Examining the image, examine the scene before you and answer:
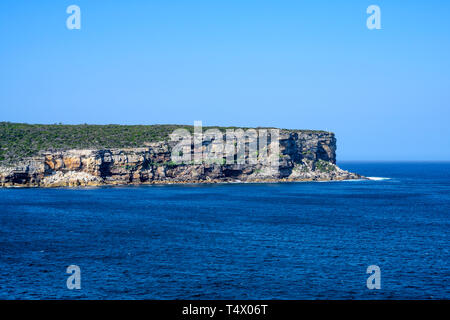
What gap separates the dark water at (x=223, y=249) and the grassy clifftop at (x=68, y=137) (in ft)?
135

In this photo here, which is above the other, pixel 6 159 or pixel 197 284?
pixel 6 159

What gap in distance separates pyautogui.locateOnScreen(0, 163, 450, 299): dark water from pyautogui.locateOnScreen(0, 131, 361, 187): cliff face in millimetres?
31381

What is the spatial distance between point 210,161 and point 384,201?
54644mm

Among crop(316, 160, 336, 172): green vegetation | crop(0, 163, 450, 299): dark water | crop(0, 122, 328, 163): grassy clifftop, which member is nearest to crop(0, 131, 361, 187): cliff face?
crop(316, 160, 336, 172): green vegetation

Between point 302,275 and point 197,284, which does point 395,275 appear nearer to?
point 302,275

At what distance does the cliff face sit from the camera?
112m

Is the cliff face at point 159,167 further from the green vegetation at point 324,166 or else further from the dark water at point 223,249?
the dark water at point 223,249

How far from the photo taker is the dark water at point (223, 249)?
108ft

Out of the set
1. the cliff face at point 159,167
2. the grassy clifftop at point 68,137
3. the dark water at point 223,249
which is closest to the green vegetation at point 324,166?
the cliff face at point 159,167

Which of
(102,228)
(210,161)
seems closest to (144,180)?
(210,161)

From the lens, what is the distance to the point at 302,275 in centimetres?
3606

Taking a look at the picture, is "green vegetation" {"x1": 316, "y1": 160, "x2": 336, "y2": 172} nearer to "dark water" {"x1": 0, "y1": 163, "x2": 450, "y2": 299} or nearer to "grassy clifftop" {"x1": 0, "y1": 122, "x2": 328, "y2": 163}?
"grassy clifftop" {"x1": 0, "y1": 122, "x2": 328, "y2": 163}

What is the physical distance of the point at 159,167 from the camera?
12425cm
